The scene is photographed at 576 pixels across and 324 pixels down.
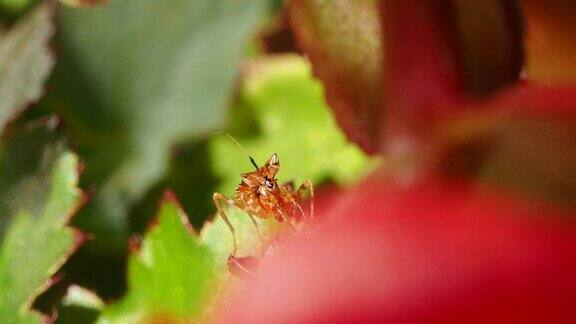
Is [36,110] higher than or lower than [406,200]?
higher

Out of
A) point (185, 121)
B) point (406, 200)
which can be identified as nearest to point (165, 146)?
point (185, 121)

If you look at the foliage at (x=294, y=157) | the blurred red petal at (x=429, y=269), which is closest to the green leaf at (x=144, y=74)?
the foliage at (x=294, y=157)

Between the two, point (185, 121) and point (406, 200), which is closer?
point (406, 200)

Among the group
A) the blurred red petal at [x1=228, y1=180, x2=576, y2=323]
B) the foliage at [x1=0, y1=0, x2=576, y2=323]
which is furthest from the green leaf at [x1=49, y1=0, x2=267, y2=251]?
the blurred red petal at [x1=228, y1=180, x2=576, y2=323]

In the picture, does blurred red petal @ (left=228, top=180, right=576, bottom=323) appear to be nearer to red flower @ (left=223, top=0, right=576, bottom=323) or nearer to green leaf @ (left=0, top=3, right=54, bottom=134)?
red flower @ (left=223, top=0, right=576, bottom=323)

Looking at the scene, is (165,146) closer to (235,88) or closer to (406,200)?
(235,88)

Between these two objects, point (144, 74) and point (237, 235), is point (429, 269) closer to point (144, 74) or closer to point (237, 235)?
point (237, 235)

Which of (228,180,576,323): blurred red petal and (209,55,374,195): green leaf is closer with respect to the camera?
(228,180,576,323): blurred red petal
